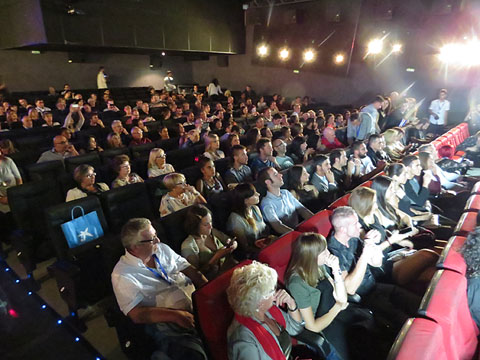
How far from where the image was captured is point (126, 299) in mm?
1714

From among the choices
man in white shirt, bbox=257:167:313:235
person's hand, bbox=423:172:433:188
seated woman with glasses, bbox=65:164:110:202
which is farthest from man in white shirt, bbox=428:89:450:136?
seated woman with glasses, bbox=65:164:110:202

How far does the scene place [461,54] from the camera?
8539mm

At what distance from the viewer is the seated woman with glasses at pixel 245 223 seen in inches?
102

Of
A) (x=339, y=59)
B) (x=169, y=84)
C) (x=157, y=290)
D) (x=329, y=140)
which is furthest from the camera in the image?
(x=169, y=84)

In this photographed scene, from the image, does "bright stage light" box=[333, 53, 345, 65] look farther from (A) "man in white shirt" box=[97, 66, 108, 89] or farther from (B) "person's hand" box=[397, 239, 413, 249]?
(B) "person's hand" box=[397, 239, 413, 249]

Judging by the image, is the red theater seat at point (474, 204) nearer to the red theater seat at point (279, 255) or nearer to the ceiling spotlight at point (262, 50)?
the red theater seat at point (279, 255)

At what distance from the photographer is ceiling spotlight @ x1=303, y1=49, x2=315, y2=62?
36.4 ft

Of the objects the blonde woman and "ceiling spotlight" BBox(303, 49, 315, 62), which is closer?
the blonde woman

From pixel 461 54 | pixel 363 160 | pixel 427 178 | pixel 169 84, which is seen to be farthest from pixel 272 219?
pixel 169 84

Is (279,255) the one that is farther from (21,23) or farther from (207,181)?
(21,23)

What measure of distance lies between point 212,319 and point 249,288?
0.26m

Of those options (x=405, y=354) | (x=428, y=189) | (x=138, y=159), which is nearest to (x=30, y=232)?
(x=138, y=159)

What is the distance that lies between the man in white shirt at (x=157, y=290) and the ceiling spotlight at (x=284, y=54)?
11.2 m

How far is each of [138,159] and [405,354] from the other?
12.3 ft
